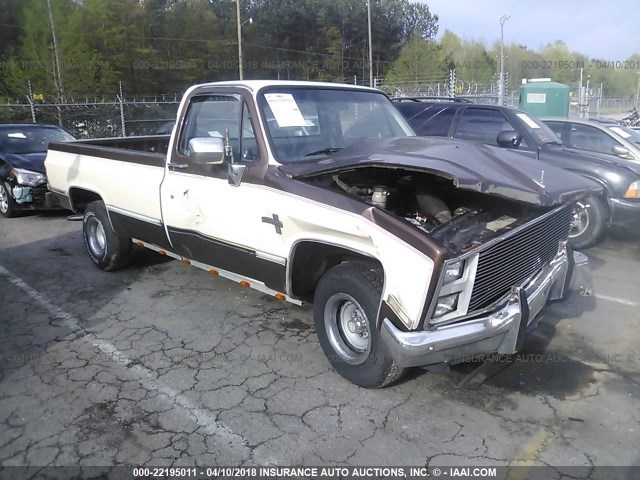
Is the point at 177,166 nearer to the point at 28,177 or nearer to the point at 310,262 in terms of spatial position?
the point at 310,262

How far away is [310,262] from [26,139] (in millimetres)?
8220

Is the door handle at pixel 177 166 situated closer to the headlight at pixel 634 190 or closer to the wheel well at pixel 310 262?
the wheel well at pixel 310 262

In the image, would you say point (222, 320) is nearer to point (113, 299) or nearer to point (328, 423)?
point (113, 299)

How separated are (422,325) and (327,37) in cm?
6095

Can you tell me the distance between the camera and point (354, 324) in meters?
3.68

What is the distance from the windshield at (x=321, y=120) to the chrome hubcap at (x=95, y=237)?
3.05 meters

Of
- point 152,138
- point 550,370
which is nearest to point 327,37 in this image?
point 152,138

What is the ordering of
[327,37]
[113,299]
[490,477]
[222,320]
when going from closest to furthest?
[490,477] < [222,320] < [113,299] < [327,37]

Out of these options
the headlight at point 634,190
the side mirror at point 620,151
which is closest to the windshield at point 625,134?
the side mirror at point 620,151

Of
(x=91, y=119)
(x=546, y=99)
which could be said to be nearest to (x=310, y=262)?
(x=546, y=99)

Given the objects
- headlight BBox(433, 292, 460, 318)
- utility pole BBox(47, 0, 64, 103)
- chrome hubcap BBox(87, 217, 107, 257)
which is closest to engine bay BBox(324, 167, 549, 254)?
headlight BBox(433, 292, 460, 318)

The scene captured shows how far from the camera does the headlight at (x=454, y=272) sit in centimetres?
296

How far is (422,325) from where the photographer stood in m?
2.99

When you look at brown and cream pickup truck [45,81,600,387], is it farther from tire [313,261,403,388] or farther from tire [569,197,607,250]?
tire [569,197,607,250]
